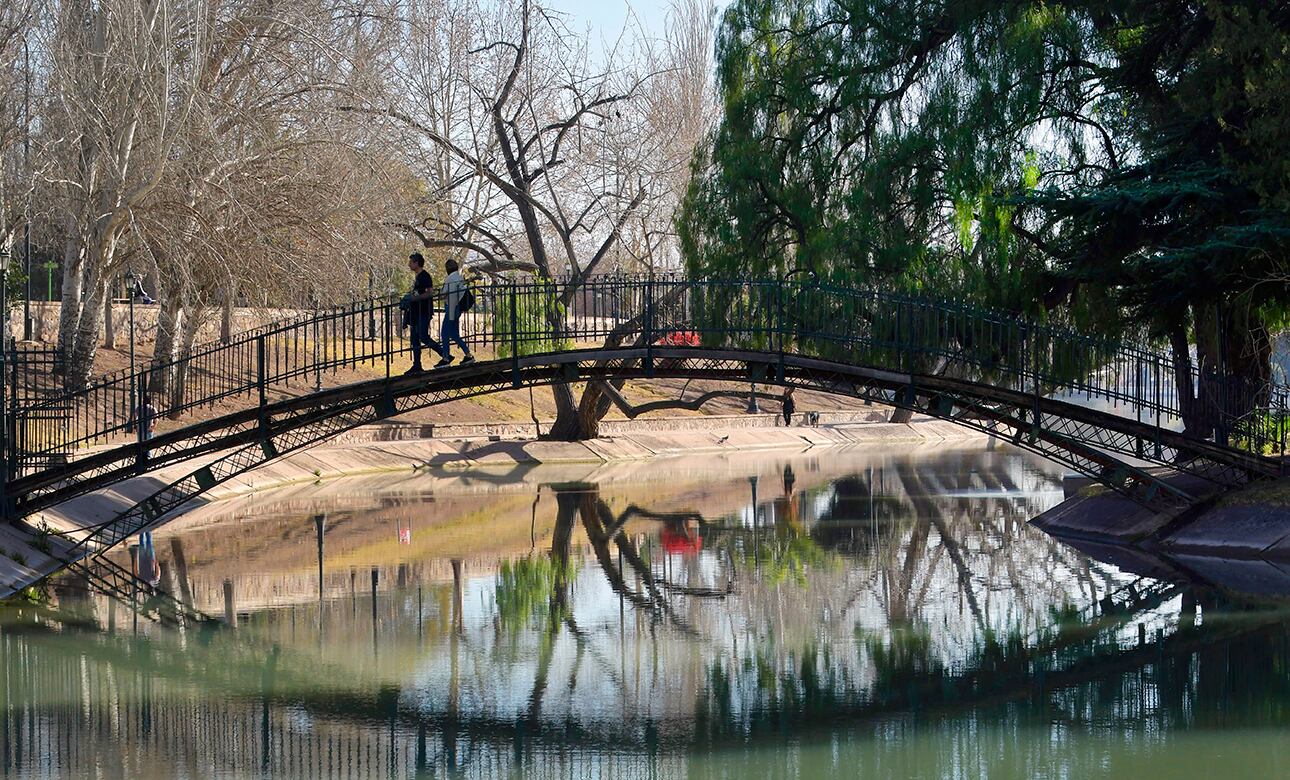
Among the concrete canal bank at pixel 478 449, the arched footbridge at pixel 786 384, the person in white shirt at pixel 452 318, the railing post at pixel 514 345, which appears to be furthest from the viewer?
the concrete canal bank at pixel 478 449

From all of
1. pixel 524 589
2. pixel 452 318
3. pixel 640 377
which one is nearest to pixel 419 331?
pixel 452 318

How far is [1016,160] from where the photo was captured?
30.4m

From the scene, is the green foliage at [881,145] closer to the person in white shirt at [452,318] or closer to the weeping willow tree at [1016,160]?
the weeping willow tree at [1016,160]

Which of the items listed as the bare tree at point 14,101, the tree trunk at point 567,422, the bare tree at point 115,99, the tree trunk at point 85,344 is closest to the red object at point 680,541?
the bare tree at point 115,99

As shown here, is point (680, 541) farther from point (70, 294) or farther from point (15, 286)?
point (15, 286)

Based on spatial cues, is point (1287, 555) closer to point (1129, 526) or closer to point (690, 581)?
point (1129, 526)

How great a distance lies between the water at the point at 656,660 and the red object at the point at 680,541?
17cm

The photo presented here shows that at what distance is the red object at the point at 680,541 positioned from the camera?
26.2 meters

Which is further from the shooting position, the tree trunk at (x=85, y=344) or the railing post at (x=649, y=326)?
the tree trunk at (x=85, y=344)

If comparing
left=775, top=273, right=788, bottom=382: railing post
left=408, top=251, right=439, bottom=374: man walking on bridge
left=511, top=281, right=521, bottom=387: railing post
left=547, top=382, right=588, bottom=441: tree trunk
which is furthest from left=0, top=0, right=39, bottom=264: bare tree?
left=547, top=382, right=588, bottom=441: tree trunk

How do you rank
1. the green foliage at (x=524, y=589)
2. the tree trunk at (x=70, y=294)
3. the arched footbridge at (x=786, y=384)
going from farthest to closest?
the tree trunk at (x=70, y=294)
the arched footbridge at (x=786, y=384)
the green foliage at (x=524, y=589)

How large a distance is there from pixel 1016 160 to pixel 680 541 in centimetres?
998

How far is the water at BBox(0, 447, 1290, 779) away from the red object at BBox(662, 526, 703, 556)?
0.17m

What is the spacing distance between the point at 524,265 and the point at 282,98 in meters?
11.9
